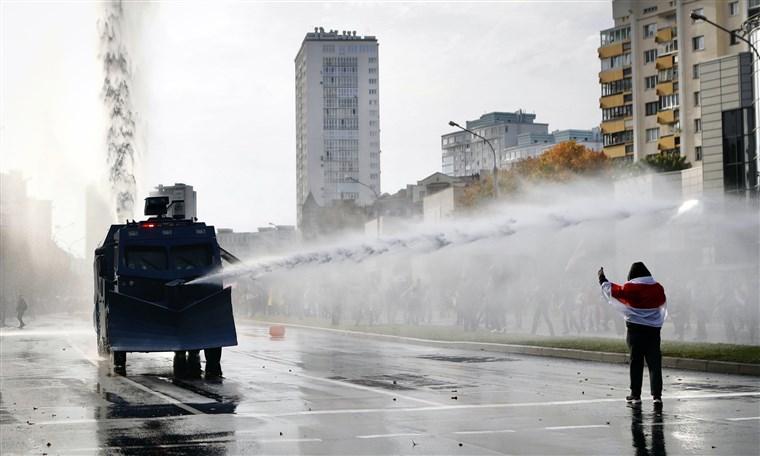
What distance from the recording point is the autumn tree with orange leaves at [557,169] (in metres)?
81.5

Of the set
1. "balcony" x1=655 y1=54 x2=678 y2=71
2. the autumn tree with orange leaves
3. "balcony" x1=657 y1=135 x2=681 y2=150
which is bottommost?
the autumn tree with orange leaves

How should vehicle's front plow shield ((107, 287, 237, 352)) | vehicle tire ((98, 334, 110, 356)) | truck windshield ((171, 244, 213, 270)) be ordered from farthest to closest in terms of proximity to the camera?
vehicle tire ((98, 334, 110, 356))
truck windshield ((171, 244, 213, 270))
vehicle's front plow shield ((107, 287, 237, 352))

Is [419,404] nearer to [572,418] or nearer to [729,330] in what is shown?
[572,418]

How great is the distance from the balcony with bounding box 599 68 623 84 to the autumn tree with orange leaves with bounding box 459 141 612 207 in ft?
73.7

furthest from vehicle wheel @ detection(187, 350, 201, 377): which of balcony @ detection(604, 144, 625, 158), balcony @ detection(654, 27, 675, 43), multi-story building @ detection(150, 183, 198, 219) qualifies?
balcony @ detection(604, 144, 625, 158)

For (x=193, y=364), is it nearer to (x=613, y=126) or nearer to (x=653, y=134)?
(x=653, y=134)

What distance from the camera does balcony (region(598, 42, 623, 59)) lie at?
106162mm

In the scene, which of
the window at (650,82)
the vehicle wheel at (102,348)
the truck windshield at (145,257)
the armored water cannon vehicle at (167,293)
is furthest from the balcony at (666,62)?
the truck windshield at (145,257)

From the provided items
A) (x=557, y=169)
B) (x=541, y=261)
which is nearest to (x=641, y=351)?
(x=541, y=261)

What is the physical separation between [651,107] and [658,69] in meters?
4.84

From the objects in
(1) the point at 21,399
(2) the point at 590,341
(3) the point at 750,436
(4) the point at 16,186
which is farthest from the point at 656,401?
(4) the point at 16,186

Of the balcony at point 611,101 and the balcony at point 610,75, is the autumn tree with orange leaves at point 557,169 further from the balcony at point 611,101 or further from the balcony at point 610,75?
the balcony at point 610,75

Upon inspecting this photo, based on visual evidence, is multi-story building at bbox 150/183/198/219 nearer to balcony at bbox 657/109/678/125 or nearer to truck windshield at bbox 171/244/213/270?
truck windshield at bbox 171/244/213/270

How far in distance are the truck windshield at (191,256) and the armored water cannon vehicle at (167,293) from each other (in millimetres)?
19
